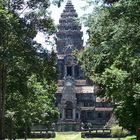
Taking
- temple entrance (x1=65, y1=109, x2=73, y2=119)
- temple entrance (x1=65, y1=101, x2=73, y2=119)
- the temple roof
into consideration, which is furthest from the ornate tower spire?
temple entrance (x1=65, y1=109, x2=73, y2=119)

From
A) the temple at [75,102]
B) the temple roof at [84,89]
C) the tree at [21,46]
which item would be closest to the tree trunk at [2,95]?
the tree at [21,46]

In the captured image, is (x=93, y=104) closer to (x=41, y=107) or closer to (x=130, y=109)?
(x=41, y=107)

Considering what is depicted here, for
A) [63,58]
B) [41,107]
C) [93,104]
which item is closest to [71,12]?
[63,58]

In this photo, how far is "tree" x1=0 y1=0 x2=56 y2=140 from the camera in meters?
25.9

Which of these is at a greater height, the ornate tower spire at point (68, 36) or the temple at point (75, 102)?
the ornate tower spire at point (68, 36)

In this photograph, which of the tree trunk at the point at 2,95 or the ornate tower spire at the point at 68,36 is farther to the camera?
the ornate tower spire at the point at 68,36

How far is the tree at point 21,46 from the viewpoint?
2589cm

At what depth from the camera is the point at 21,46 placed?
88.0 ft

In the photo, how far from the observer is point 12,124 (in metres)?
39.2

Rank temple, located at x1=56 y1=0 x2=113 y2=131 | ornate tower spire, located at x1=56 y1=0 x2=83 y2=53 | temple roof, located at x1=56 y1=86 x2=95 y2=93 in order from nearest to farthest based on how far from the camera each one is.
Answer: temple, located at x1=56 y1=0 x2=113 y2=131, temple roof, located at x1=56 y1=86 x2=95 y2=93, ornate tower spire, located at x1=56 y1=0 x2=83 y2=53

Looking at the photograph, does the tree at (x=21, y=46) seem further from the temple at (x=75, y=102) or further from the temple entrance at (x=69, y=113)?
the temple entrance at (x=69, y=113)

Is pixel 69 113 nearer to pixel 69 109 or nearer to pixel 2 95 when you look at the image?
pixel 69 109

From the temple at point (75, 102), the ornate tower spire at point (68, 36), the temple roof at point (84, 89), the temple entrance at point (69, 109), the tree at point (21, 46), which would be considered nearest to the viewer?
the tree at point (21, 46)

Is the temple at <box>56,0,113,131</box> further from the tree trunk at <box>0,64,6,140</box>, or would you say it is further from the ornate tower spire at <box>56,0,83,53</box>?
the tree trunk at <box>0,64,6,140</box>
